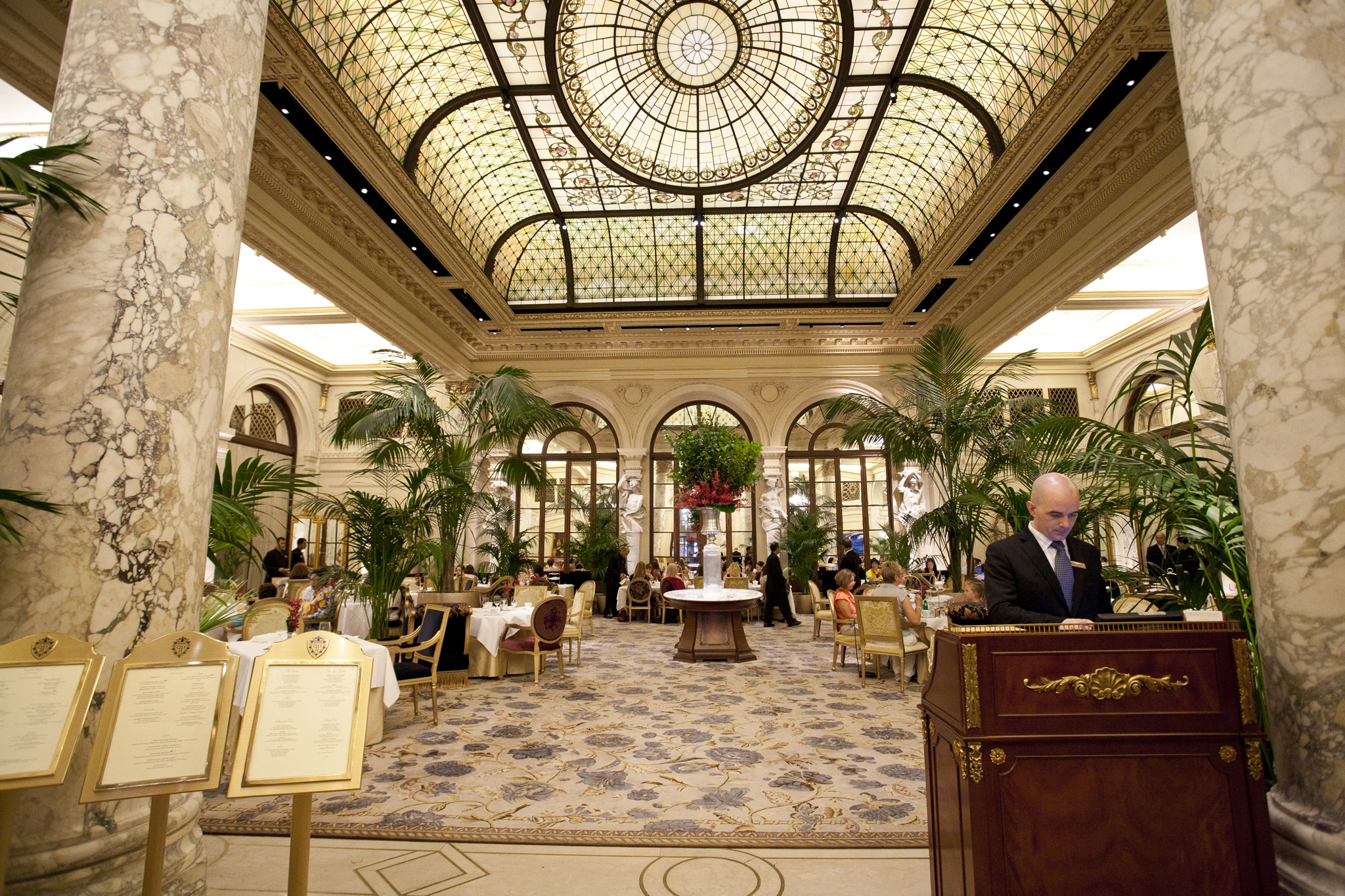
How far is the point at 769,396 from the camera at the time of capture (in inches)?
584

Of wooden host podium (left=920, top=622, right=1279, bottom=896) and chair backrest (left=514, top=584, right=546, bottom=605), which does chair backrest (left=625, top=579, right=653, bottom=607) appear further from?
wooden host podium (left=920, top=622, right=1279, bottom=896)

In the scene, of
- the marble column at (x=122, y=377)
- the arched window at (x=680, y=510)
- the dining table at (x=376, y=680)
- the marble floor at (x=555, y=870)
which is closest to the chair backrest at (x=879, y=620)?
the marble floor at (x=555, y=870)

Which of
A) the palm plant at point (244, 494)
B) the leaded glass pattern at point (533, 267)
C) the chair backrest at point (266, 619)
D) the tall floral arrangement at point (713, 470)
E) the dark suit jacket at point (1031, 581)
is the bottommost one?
the chair backrest at point (266, 619)

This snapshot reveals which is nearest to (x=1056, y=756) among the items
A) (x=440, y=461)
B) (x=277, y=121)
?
(x=440, y=461)

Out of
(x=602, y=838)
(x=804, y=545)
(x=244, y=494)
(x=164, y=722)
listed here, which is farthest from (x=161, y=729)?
(x=804, y=545)

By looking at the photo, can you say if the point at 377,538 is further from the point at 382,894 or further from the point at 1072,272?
the point at 1072,272

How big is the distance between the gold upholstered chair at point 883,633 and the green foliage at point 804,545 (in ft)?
21.0

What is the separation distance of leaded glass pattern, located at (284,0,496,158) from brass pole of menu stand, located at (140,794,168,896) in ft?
23.5

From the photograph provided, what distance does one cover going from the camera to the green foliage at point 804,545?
1308 cm

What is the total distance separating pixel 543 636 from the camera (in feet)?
21.7

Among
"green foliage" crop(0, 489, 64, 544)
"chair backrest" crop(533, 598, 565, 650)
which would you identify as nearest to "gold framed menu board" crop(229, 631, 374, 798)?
"green foliage" crop(0, 489, 64, 544)

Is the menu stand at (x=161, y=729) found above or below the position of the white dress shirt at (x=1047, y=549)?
below

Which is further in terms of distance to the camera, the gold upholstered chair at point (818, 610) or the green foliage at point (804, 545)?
the green foliage at point (804, 545)

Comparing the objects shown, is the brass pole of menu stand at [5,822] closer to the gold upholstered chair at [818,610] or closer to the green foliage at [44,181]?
the green foliage at [44,181]
